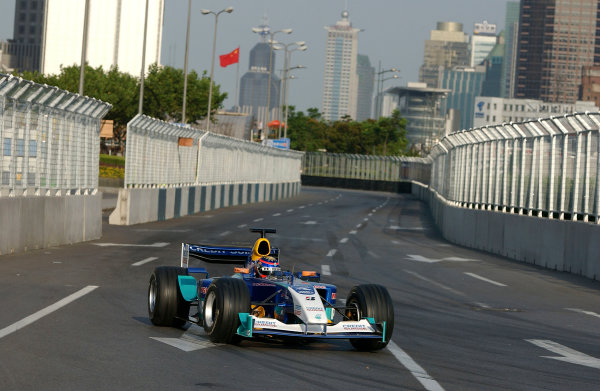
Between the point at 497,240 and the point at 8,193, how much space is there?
14.2 m

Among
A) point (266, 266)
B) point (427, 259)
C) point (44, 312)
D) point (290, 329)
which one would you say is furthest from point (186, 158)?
point (290, 329)

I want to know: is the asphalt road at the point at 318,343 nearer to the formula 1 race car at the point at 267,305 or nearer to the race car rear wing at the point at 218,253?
the formula 1 race car at the point at 267,305

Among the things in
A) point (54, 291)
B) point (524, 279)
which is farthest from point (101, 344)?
point (524, 279)

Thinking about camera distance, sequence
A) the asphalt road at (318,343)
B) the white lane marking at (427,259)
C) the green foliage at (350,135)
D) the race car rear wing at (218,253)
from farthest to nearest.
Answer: the green foliage at (350,135) < the white lane marking at (427,259) < the race car rear wing at (218,253) < the asphalt road at (318,343)

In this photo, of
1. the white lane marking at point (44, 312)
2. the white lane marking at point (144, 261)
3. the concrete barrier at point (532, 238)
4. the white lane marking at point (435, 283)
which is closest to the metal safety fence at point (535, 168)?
the concrete barrier at point (532, 238)

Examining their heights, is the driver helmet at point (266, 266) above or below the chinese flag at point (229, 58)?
below

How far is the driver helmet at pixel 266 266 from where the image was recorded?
11.1 metres

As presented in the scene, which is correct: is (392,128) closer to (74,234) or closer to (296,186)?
(296,186)

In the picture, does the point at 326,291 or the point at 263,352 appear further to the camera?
the point at 326,291

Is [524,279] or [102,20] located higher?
[102,20]

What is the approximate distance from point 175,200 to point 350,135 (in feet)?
428

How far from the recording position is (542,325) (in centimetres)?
1355

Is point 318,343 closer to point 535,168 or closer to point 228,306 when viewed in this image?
point 228,306

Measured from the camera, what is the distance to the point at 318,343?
1071 centimetres
